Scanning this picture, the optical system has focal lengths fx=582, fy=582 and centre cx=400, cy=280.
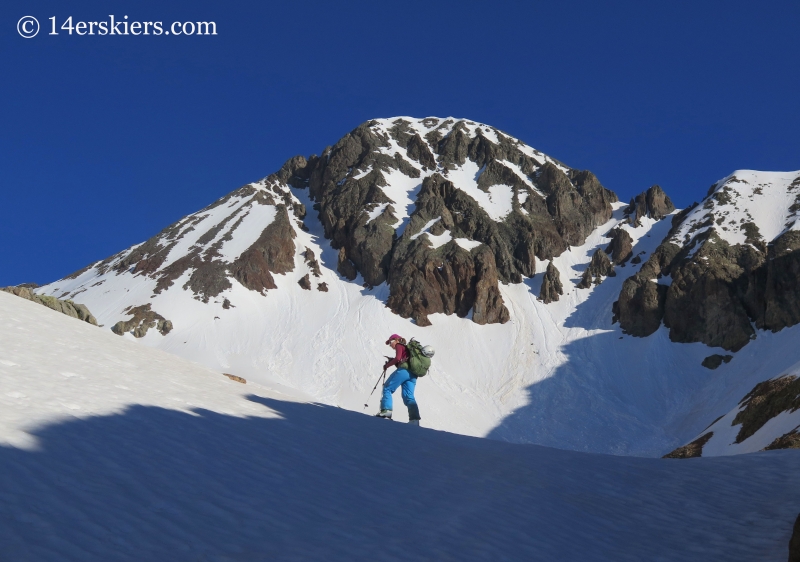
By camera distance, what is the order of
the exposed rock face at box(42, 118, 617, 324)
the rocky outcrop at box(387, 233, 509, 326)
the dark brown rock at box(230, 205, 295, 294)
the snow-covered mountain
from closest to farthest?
the snow-covered mountain, the rocky outcrop at box(387, 233, 509, 326), the exposed rock face at box(42, 118, 617, 324), the dark brown rock at box(230, 205, 295, 294)

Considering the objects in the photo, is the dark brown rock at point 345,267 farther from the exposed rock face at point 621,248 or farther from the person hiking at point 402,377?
the person hiking at point 402,377

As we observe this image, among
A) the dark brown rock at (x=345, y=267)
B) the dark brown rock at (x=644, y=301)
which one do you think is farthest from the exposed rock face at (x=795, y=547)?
the dark brown rock at (x=345, y=267)

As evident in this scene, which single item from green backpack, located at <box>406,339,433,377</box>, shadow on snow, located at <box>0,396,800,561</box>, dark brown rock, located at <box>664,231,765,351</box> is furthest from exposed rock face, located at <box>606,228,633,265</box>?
shadow on snow, located at <box>0,396,800,561</box>

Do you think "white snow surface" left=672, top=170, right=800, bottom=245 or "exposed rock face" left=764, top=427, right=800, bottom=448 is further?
"white snow surface" left=672, top=170, right=800, bottom=245

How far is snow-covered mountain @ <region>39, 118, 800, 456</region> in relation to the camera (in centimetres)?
6506

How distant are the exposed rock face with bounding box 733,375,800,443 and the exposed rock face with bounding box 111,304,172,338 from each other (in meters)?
69.1

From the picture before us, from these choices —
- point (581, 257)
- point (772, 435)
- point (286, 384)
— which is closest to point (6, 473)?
point (772, 435)

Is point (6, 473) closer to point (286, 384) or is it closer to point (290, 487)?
point (290, 487)

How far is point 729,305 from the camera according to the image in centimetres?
7206

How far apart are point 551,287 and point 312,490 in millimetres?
85388

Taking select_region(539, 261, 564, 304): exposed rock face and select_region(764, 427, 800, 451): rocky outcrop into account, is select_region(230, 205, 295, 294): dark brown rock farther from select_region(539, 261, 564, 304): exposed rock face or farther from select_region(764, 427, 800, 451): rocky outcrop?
select_region(764, 427, 800, 451): rocky outcrop

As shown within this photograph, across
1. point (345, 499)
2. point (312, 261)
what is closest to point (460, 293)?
point (312, 261)

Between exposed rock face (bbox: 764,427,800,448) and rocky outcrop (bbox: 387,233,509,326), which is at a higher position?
rocky outcrop (bbox: 387,233,509,326)

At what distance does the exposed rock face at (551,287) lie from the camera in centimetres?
8806
